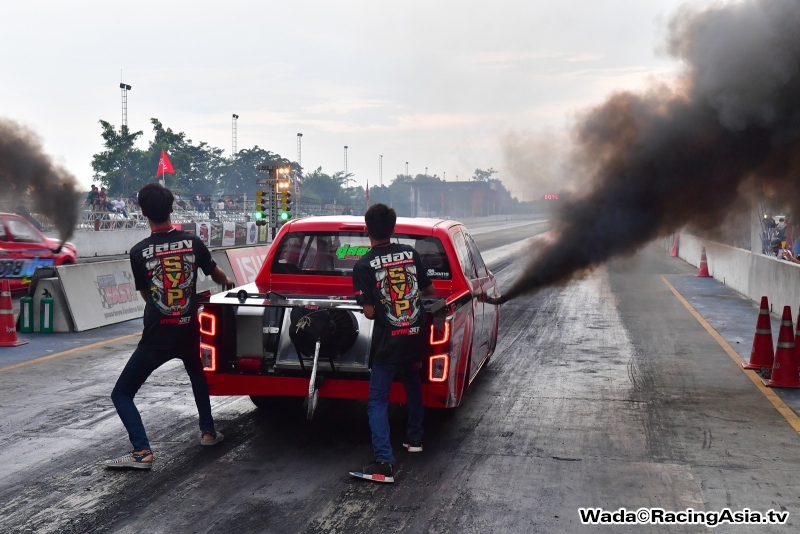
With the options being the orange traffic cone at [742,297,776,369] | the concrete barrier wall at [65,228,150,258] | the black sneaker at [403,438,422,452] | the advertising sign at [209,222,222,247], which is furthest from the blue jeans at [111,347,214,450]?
the advertising sign at [209,222,222,247]

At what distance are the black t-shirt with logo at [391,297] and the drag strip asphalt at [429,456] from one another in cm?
88

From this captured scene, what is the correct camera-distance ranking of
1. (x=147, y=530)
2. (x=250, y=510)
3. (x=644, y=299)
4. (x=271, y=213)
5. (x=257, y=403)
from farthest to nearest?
(x=271, y=213) < (x=644, y=299) < (x=257, y=403) < (x=250, y=510) < (x=147, y=530)

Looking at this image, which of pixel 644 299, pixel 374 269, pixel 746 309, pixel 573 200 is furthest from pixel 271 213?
pixel 374 269

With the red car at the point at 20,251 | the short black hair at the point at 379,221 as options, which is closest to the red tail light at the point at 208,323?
the short black hair at the point at 379,221

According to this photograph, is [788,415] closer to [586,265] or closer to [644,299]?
[586,265]

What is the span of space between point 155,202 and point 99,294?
26.6ft

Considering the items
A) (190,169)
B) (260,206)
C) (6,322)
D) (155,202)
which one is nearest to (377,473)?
(155,202)

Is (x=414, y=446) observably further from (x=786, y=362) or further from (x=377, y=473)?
(x=786, y=362)

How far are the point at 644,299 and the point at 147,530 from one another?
14.3m

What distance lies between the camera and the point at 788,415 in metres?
7.33

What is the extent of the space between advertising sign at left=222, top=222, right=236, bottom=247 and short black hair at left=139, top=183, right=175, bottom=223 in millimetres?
33994

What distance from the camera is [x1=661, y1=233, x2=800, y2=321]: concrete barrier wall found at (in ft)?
44.8

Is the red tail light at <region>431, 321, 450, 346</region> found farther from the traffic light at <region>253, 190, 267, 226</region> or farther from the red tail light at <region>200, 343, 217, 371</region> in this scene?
the traffic light at <region>253, 190, 267, 226</region>

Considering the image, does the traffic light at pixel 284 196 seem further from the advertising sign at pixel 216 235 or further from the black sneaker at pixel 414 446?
the black sneaker at pixel 414 446
